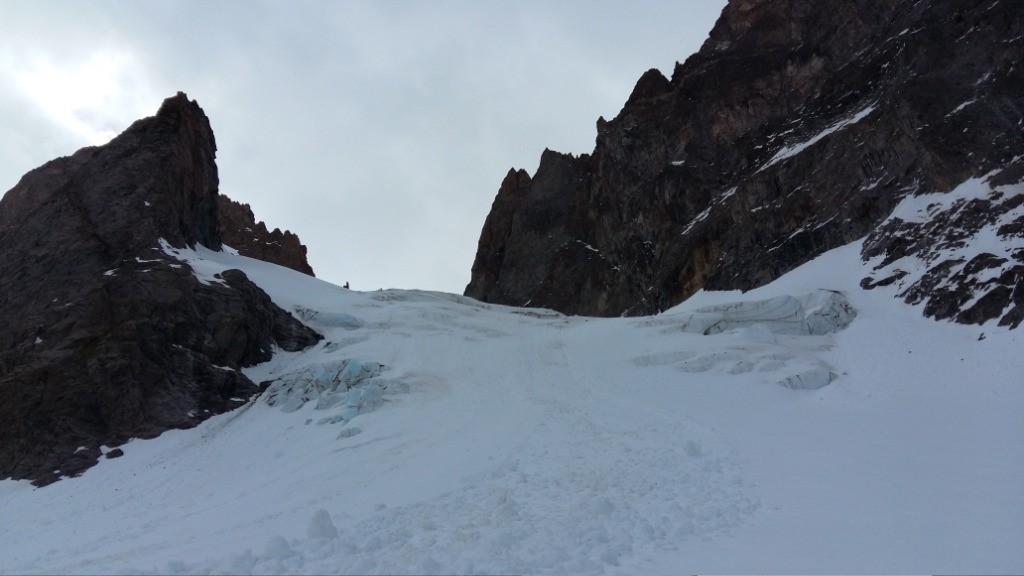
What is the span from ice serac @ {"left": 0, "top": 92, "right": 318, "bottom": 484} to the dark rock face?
1347 inches

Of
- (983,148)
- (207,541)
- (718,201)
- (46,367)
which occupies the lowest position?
(207,541)

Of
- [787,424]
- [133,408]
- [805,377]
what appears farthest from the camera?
[133,408]

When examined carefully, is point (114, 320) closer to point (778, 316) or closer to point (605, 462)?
point (605, 462)

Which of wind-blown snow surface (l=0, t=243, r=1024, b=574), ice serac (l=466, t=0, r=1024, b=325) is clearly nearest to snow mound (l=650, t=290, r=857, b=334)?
wind-blown snow surface (l=0, t=243, r=1024, b=574)

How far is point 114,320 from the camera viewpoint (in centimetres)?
2938

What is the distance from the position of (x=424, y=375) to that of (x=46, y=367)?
15.5m

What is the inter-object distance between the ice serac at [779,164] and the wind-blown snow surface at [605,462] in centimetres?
647

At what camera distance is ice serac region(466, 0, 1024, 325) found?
34562mm

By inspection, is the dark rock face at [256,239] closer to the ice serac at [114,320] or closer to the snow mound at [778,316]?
the ice serac at [114,320]

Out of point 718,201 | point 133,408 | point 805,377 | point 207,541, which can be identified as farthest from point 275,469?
point 718,201

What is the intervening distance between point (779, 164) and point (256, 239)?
59190 millimetres

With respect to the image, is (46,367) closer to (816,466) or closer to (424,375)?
(424,375)

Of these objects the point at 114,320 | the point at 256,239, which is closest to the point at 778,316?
the point at 114,320

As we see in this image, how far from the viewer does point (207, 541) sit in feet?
40.0
